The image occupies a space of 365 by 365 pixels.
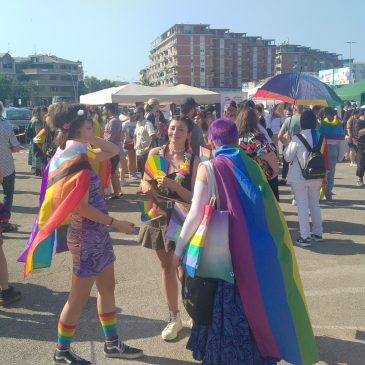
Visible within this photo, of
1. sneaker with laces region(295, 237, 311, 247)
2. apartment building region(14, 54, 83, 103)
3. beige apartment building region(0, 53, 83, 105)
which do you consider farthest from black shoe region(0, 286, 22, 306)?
apartment building region(14, 54, 83, 103)

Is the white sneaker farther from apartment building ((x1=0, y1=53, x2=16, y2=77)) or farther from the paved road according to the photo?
apartment building ((x1=0, y1=53, x2=16, y2=77))

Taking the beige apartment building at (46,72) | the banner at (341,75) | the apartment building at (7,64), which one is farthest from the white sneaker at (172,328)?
the apartment building at (7,64)

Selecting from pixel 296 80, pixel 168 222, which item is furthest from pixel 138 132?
pixel 168 222

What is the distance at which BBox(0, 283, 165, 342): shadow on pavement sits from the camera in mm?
3738

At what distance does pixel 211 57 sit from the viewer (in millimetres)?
135000

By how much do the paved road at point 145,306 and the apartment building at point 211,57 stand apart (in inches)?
5185

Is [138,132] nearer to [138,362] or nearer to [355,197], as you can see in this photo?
[355,197]

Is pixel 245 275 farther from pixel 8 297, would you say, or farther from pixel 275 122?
pixel 275 122

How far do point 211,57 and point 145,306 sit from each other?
13703 cm

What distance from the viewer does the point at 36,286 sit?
478 centimetres

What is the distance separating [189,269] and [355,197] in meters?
7.42

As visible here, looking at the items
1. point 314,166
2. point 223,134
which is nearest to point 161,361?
point 223,134

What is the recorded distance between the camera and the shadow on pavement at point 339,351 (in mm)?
3312

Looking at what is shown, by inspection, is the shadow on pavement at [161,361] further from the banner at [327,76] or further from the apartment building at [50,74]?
the apartment building at [50,74]
